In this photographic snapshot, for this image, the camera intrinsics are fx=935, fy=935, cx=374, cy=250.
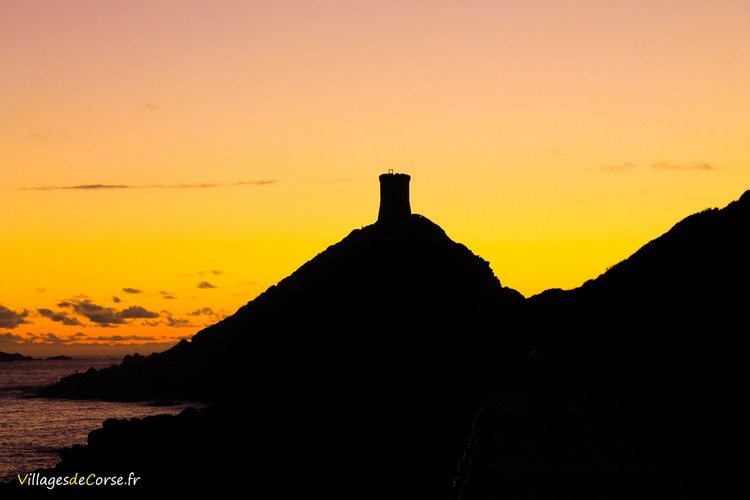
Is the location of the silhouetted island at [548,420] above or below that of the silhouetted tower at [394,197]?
below

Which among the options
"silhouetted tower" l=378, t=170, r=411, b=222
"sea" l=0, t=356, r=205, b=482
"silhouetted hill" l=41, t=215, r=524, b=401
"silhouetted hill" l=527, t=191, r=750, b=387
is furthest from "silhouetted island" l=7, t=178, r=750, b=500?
"silhouetted tower" l=378, t=170, r=411, b=222

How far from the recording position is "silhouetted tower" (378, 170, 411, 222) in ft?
391

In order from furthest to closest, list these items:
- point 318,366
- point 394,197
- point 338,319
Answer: point 338,319, point 394,197, point 318,366

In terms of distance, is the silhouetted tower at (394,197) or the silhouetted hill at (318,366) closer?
the silhouetted hill at (318,366)

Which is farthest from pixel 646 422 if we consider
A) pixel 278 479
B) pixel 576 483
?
pixel 278 479

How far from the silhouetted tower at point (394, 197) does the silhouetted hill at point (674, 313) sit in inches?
2808

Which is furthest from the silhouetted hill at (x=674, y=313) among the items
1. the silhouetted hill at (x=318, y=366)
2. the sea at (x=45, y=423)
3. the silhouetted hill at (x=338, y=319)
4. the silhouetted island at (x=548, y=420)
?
the silhouetted hill at (x=338, y=319)

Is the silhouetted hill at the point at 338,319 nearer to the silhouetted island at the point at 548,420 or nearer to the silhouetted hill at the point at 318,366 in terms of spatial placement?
the silhouetted hill at the point at 318,366

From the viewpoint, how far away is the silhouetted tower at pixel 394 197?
119 meters

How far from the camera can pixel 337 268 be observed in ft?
446

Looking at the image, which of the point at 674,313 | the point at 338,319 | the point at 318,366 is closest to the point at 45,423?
the point at 318,366

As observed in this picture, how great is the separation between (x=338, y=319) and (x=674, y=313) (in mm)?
92190

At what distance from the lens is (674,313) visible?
1438 inches

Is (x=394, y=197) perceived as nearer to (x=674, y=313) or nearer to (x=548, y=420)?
(x=674, y=313)
